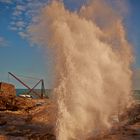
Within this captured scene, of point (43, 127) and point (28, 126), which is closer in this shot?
point (43, 127)

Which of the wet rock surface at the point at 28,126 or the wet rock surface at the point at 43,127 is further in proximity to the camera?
the wet rock surface at the point at 28,126

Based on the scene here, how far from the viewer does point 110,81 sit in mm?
25391

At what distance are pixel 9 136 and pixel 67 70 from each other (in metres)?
7.01

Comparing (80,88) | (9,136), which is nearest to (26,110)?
(9,136)

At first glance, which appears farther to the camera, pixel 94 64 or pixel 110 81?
pixel 110 81

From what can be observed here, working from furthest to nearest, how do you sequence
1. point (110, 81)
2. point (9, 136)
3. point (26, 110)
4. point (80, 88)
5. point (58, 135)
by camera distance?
point (26, 110), point (110, 81), point (9, 136), point (80, 88), point (58, 135)

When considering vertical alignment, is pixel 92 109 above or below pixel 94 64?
below

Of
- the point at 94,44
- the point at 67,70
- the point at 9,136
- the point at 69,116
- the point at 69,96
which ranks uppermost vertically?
the point at 94,44

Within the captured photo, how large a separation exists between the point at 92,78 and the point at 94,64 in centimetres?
129

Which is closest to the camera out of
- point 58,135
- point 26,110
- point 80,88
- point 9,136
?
point 58,135

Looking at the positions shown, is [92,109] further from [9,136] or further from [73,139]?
[9,136]

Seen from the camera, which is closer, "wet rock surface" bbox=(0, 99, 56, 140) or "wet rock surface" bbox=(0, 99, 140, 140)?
"wet rock surface" bbox=(0, 99, 140, 140)

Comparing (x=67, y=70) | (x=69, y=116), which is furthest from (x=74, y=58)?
(x=69, y=116)

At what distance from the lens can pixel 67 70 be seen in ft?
68.6
